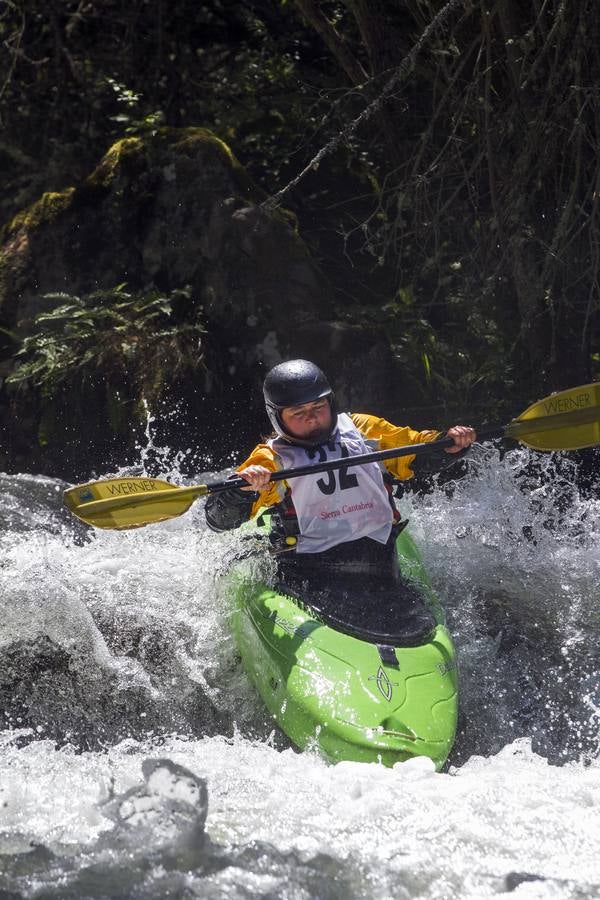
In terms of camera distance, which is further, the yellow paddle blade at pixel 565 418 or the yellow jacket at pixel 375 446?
the yellow paddle blade at pixel 565 418

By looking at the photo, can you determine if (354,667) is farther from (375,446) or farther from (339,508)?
(375,446)

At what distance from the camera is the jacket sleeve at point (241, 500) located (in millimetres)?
5246

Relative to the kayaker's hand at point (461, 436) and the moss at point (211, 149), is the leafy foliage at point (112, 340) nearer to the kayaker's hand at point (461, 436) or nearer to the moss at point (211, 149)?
the moss at point (211, 149)

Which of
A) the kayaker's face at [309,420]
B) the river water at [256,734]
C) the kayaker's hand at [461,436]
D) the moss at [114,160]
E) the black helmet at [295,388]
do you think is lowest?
the river water at [256,734]

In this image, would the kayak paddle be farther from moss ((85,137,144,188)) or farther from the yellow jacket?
moss ((85,137,144,188))

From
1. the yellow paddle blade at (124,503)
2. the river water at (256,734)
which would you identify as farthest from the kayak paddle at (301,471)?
the river water at (256,734)

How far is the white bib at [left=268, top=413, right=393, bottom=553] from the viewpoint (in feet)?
17.0

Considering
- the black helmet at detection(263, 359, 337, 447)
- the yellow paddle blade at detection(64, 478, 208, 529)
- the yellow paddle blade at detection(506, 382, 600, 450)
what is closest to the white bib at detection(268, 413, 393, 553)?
the black helmet at detection(263, 359, 337, 447)

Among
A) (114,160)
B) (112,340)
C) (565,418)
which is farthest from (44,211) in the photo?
(565,418)

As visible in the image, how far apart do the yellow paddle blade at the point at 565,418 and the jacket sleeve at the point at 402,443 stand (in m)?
0.39

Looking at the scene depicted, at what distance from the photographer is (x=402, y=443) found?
560cm

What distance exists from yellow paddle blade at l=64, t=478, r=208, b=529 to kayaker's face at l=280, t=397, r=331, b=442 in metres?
0.57

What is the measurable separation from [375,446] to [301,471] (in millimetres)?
607

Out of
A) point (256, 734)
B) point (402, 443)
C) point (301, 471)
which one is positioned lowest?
point (256, 734)
